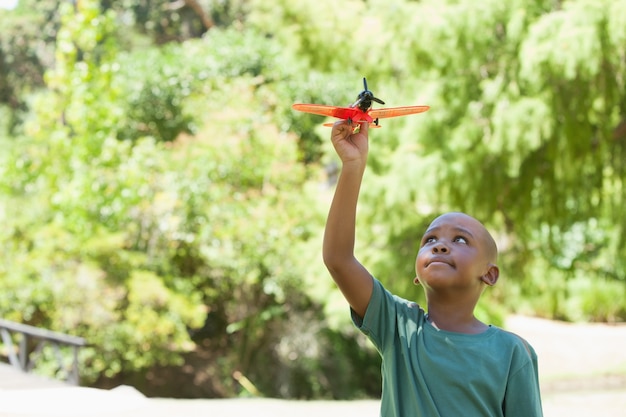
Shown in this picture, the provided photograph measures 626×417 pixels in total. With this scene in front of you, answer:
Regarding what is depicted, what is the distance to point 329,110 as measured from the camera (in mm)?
1136

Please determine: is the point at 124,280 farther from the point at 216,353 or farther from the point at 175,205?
the point at 216,353

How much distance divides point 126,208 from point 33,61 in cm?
761

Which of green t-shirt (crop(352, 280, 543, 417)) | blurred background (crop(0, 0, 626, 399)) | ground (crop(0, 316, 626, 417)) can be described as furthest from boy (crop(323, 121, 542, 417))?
blurred background (crop(0, 0, 626, 399))

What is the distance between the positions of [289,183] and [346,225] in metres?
6.90

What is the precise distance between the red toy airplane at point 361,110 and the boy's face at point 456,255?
193 mm

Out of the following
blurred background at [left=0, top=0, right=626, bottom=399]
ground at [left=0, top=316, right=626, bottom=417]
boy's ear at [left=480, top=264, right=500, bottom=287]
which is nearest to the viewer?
boy's ear at [left=480, top=264, right=500, bottom=287]

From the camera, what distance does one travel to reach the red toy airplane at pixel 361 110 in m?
1.13

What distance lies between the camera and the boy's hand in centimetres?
120

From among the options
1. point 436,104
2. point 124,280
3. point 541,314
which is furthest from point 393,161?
point 541,314

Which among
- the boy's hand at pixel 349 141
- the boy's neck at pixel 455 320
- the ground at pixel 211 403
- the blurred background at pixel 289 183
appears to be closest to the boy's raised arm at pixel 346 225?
the boy's hand at pixel 349 141

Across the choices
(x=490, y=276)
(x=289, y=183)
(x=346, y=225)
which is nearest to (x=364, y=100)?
(x=346, y=225)

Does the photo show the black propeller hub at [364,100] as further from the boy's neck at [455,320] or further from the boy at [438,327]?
the boy's neck at [455,320]

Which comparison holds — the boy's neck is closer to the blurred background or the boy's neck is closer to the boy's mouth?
the boy's mouth

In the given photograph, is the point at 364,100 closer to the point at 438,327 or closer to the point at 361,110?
the point at 361,110
